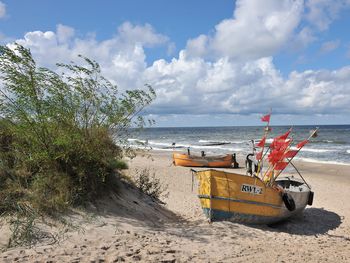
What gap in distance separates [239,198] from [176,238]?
9.30 ft

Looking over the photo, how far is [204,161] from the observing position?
25516mm

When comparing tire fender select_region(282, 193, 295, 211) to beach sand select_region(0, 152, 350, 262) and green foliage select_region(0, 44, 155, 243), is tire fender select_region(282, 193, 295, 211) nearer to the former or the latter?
beach sand select_region(0, 152, 350, 262)

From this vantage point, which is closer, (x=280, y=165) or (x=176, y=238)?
(x=176, y=238)

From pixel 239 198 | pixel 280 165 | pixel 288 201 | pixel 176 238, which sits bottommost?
pixel 176 238

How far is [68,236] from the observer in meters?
6.03

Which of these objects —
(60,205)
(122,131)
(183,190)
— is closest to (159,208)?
(122,131)

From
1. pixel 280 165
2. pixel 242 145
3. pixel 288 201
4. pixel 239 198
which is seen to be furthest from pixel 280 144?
pixel 242 145

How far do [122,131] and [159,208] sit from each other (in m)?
2.66

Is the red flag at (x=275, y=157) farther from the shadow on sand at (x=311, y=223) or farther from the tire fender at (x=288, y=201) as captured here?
the shadow on sand at (x=311, y=223)

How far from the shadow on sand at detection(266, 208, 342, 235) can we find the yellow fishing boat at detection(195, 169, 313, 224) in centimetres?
46

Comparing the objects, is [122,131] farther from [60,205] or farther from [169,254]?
[169,254]

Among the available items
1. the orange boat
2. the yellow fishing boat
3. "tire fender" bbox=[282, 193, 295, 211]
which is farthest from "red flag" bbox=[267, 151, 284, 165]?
the orange boat

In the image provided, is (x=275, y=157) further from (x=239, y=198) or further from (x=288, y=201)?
(x=239, y=198)

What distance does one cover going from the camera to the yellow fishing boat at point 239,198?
29.4 feet
